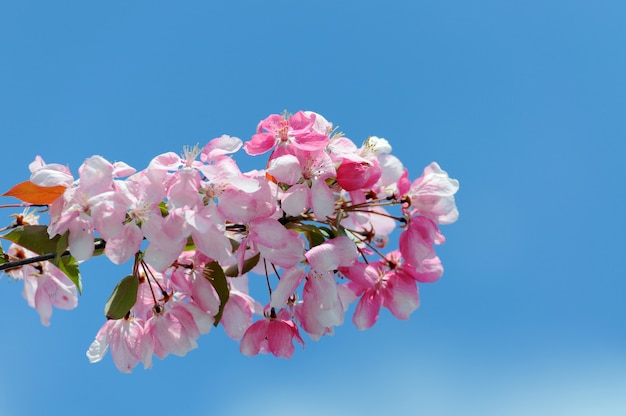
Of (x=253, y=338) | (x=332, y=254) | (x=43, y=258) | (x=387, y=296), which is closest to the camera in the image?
(x=43, y=258)

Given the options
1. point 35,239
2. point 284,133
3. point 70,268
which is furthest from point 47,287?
point 284,133

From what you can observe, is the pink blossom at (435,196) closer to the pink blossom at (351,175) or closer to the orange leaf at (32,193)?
the pink blossom at (351,175)

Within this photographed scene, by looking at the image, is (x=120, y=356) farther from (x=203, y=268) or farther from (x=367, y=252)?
(x=367, y=252)

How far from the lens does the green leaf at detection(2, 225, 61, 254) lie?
5.57 ft

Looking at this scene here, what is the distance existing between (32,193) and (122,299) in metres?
Answer: 0.36

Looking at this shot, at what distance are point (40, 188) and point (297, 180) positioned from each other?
0.66 metres

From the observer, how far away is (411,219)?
79.3 inches

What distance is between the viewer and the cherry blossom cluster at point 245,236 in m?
1.63

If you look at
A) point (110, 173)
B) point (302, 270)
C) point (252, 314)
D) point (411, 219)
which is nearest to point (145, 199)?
point (110, 173)

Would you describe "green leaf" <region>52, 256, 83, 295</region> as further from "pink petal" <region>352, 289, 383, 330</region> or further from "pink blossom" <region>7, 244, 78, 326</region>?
"pink petal" <region>352, 289, 383, 330</region>

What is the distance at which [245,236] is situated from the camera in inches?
69.6

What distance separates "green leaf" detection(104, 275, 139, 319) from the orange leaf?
0.28m

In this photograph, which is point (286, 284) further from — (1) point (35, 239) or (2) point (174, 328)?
(1) point (35, 239)

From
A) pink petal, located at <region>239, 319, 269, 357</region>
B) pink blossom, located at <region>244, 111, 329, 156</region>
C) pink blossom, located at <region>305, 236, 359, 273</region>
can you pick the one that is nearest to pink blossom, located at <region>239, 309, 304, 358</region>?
pink petal, located at <region>239, 319, 269, 357</region>
